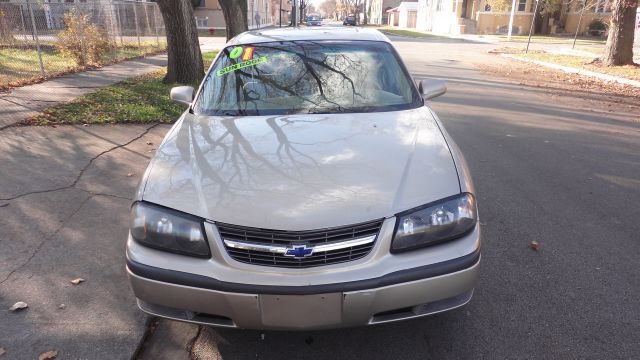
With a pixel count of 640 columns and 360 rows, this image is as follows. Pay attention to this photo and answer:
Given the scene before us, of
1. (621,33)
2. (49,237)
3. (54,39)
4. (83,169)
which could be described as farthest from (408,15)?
(49,237)

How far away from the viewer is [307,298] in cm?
209

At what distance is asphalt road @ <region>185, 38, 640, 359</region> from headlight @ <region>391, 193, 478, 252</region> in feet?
2.41

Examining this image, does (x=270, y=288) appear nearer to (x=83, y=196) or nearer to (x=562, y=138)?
(x=83, y=196)

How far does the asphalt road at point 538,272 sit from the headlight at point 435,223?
2.41 ft

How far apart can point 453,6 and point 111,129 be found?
47.6 meters

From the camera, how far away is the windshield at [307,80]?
338 cm

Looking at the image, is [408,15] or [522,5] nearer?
[522,5]

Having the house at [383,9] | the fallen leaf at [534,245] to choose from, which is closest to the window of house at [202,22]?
the fallen leaf at [534,245]

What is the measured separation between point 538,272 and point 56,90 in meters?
10.4

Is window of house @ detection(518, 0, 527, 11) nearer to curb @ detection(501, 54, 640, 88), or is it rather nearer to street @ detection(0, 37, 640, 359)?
curb @ detection(501, 54, 640, 88)

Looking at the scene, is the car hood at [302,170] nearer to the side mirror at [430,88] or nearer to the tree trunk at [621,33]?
the side mirror at [430,88]

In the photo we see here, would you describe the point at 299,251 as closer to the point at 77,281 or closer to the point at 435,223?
the point at 435,223

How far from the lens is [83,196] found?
15.1ft

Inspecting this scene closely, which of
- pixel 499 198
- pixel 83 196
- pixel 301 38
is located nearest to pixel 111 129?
pixel 83 196
